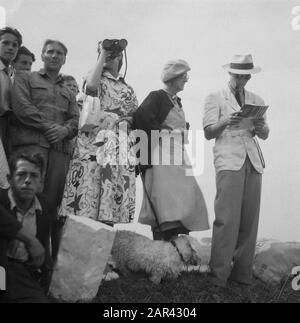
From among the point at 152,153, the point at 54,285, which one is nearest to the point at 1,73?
the point at 152,153

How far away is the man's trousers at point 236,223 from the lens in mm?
4773

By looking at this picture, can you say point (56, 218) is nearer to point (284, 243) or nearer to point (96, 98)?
point (96, 98)

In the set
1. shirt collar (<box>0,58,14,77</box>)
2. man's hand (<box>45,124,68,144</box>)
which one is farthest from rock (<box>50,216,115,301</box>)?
shirt collar (<box>0,58,14,77</box>)

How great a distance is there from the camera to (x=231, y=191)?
487 centimetres

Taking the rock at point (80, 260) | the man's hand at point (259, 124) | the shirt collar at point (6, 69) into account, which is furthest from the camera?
the man's hand at point (259, 124)

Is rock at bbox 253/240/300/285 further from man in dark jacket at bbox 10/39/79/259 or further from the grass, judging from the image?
man in dark jacket at bbox 10/39/79/259

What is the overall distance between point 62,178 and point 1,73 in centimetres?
96

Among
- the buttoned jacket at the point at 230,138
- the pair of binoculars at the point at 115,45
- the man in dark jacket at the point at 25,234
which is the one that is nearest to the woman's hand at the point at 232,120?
the buttoned jacket at the point at 230,138

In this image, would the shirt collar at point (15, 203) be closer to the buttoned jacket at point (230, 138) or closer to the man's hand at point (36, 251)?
the man's hand at point (36, 251)

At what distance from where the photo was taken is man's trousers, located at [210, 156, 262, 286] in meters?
4.77

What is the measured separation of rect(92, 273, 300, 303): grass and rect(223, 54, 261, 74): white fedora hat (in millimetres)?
1772

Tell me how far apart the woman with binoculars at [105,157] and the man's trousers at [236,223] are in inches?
29.0

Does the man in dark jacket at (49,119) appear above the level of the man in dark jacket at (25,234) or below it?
above

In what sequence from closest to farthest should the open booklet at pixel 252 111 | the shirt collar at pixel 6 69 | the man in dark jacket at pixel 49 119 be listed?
the man in dark jacket at pixel 49 119
the shirt collar at pixel 6 69
the open booklet at pixel 252 111
